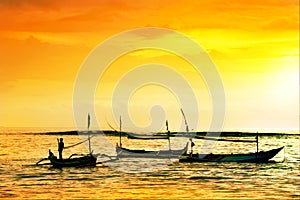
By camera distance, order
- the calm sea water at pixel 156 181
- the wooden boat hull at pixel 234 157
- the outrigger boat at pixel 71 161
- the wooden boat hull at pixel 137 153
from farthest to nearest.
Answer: the wooden boat hull at pixel 137 153
the wooden boat hull at pixel 234 157
the outrigger boat at pixel 71 161
the calm sea water at pixel 156 181

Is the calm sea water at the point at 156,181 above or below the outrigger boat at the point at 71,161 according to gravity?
below

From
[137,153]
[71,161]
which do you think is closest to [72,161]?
[71,161]

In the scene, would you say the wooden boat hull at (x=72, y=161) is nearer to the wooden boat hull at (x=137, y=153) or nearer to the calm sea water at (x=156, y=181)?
the calm sea water at (x=156, y=181)

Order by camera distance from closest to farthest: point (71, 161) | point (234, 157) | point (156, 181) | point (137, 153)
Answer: point (156, 181) < point (71, 161) < point (234, 157) < point (137, 153)

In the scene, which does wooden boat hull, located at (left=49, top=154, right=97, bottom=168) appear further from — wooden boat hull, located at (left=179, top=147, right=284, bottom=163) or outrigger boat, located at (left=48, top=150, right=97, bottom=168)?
wooden boat hull, located at (left=179, top=147, right=284, bottom=163)

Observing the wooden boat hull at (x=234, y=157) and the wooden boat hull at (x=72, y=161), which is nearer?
the wooden boat hull at (x=72, y=161)

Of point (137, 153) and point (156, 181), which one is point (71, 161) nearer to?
point (156, 181)

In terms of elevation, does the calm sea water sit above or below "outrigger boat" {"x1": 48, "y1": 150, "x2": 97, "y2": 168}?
below

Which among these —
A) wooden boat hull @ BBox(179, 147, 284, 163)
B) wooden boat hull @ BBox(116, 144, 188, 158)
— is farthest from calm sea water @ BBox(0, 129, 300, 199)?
wooden boat hull @ BBox(116, 144, 188, 158)

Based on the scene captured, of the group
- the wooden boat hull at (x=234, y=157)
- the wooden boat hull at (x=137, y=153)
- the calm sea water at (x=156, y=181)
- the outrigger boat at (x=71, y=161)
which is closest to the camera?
the calm sea water at (x=156, y=181)

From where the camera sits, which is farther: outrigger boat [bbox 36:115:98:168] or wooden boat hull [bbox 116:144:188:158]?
wooden boat hull [bbox 116:144:188:158]

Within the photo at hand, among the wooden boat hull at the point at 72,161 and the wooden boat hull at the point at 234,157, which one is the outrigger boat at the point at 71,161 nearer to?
the wooden boat hull at the point at 72,161

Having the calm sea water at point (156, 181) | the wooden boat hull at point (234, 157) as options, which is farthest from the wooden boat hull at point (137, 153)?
the wooden boat hull at point (234, 157)

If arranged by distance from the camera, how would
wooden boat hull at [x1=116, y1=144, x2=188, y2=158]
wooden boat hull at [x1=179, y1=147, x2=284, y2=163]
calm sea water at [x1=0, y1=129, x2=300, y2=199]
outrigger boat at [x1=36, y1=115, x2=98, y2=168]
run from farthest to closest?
wooden boat hull at [x1=116, y1=144, x2=188, y2=158] → wooden boat hull at [x1=179, y1=147, x2=284, y2=163] → outrigger boat at [x1=36, y1=115, x2=98, y2=168] → calm sea water at [x1=0, y1=129, x2=300, y2=199]
